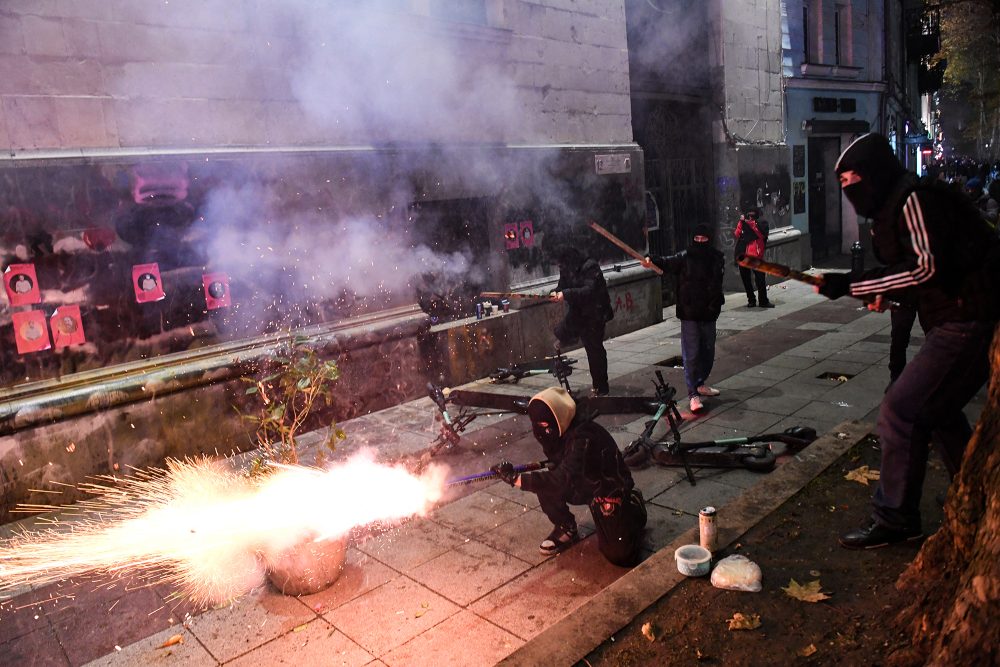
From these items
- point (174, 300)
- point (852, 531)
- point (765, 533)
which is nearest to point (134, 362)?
point (174, 300)

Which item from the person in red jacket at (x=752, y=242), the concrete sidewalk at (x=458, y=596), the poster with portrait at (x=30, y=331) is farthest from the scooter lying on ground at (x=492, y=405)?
the person in red jacket at (x=752, y=242)

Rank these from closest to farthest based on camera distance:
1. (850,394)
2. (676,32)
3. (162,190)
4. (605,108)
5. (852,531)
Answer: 1. (852,531)
2. (162,190)
3. (850,394)
4. (605,108)
5. (676,32)

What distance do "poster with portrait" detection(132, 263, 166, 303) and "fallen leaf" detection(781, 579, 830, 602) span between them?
5952 mm

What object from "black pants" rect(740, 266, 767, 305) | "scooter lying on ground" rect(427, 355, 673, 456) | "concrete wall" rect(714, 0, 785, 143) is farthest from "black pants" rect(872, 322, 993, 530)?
"concrete wall" rect(714, 0, 785, 143)

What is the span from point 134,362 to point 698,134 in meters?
11.9

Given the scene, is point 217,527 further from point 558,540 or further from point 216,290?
point 216,290

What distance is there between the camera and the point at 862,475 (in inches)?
189

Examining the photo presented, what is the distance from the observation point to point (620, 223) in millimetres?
11789

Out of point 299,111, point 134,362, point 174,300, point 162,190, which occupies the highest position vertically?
point 299,111

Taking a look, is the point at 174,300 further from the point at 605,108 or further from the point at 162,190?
the point at 605,108

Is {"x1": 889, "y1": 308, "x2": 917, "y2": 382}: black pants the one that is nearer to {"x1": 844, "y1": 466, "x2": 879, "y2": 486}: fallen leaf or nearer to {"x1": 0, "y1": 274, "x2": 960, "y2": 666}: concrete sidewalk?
{"x1": 0, "y1": 274, "x2": 960, "y2": 666}: concrete sidewalk

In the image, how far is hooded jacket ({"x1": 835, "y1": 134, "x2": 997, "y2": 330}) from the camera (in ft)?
11.5

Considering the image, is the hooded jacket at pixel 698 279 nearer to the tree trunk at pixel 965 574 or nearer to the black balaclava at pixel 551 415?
the black balaclava at pixel 551 415

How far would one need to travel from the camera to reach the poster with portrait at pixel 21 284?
231 inches
